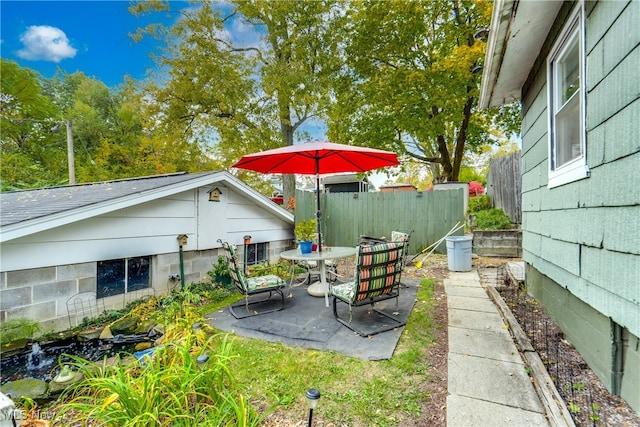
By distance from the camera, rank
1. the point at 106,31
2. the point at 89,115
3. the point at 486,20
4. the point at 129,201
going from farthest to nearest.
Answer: the point at 89,115
the point at 106,31
the point at 486,20
the point at 129,201

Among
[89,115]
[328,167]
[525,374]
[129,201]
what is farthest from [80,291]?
[89,115]

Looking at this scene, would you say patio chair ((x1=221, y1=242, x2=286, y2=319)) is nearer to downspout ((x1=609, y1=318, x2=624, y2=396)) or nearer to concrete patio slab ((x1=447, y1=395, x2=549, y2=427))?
concrete patio slab ((x1=447, y1=395, x2=549, y2=427))

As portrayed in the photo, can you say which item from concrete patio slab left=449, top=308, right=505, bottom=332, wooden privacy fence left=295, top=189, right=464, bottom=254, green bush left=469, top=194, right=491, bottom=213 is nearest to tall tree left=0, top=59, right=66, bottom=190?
wooden privacy fence left=295, top=189, right=464, bottom=254

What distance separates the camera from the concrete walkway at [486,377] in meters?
1.87

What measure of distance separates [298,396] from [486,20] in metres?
11.7

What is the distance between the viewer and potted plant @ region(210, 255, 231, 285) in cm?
527

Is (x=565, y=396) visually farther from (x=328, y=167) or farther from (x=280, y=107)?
(x=280, y=107)

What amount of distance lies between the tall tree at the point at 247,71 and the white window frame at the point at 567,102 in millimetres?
9192

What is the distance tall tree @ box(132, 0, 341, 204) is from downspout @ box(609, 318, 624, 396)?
1051 centimetres

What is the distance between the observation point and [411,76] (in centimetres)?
1027

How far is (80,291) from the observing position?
3.79 m

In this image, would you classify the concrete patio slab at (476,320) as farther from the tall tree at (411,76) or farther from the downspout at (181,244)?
the tall tree at (411,76)

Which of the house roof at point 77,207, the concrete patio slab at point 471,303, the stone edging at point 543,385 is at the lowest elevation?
the concrete patio slab at point 471,303

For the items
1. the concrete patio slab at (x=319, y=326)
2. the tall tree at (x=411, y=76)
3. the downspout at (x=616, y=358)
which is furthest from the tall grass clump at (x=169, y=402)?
the tall tree at (x=411, y=76)
